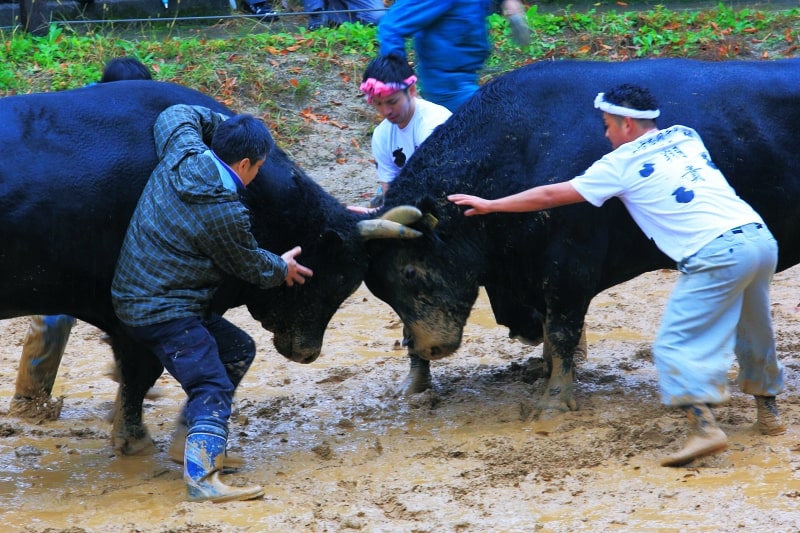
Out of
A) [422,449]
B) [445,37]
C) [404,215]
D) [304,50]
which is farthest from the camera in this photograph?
[304,50]

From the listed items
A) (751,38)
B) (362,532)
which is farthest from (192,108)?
(751,38)

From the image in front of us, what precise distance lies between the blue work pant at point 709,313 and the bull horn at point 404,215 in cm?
146

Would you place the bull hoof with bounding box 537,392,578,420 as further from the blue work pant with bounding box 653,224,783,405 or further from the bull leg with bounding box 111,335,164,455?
the bull leg with bounding box 111,335,164,455

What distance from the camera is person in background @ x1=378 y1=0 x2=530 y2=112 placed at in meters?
6.98

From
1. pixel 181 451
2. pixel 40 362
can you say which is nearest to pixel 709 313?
pixel 181 451

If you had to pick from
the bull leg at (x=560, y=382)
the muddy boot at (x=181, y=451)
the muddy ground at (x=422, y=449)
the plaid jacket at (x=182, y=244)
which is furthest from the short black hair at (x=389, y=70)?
the muddy boot at (x=181, y=451)

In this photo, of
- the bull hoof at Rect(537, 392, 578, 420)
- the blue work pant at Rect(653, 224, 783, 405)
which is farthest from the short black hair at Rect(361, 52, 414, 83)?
the blue work pant at Rect(653, 224, 783, 405)

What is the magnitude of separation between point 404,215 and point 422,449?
1.23 m

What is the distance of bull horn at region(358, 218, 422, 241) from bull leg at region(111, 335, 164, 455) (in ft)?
4.20

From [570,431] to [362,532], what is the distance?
153cm

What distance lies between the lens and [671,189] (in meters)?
5.08

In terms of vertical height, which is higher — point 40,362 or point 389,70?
point 389,70

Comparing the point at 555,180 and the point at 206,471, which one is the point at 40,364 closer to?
the point at 206,471

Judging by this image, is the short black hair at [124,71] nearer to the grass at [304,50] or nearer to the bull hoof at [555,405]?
the bull hoof at [555,405]
